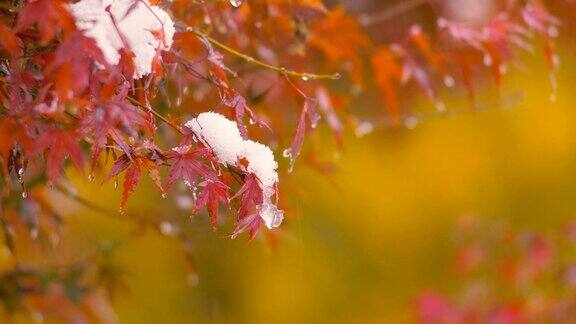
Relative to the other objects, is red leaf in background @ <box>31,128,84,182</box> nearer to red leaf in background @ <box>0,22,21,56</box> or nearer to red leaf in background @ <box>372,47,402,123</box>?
red leaf in background @ <box>0,22,21,56</box>

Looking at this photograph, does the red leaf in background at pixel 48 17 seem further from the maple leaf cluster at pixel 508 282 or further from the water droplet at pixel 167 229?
the maple leaf cluster at pixel 508 282

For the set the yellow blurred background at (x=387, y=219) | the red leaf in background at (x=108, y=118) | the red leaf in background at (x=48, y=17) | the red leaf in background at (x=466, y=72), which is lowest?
the yellow blurred background at (x=387, y=219)

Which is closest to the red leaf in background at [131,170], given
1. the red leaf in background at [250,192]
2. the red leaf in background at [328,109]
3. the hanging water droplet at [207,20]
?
the red leaf in background at [250,192]

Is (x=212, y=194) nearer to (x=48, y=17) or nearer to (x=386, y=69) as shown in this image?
(x=48, y=17)

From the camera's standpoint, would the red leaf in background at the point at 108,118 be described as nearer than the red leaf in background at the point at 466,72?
Yes

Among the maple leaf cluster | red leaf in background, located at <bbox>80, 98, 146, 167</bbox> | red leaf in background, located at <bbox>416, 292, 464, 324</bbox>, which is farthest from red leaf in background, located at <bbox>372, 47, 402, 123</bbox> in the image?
red leaf in background, located at <bbox>416, 292, 464, 324</bbox>

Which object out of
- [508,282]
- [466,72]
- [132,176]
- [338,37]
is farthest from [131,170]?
[508,282]

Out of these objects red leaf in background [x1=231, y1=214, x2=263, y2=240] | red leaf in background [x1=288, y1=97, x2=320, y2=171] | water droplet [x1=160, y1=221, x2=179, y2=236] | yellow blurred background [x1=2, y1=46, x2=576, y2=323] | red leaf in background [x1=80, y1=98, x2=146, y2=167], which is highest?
red leaf in background [x1=80, y1=98, x2=146, y2=167]
